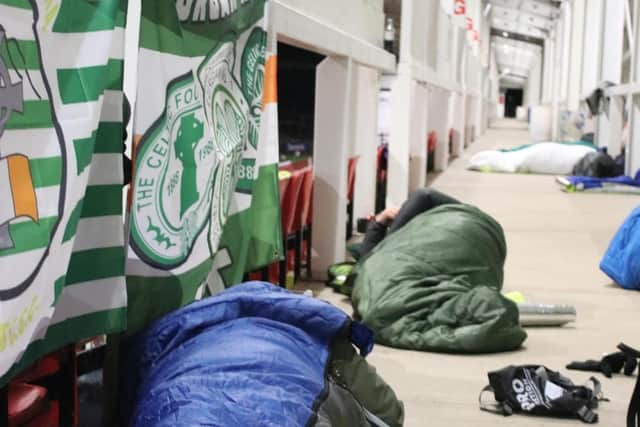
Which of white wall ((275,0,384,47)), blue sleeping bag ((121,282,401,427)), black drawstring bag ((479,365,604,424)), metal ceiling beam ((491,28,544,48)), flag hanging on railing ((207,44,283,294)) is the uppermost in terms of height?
metal ceiling beam ((491,28,544,48))

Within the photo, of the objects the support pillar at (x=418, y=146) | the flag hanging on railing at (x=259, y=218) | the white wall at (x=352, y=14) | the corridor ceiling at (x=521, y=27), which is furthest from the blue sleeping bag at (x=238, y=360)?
the corridor ceiling at (x=521, y=27)

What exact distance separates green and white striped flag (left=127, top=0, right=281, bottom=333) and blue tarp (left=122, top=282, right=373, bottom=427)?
195mm

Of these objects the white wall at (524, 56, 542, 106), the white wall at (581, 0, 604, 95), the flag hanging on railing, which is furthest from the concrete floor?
the white wall at (524, 56, 542, 106)

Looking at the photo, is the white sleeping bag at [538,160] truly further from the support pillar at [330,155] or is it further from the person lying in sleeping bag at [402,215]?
the person lying in sleeping bag at [402,215]

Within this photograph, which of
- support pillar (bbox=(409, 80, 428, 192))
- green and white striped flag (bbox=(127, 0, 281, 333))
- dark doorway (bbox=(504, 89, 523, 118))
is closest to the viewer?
green and white striped flag (bbox=(127, 0, 281, 333))

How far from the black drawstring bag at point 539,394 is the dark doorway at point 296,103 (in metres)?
3.86

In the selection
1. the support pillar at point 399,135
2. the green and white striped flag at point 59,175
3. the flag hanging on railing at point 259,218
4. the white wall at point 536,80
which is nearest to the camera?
the green and white striped flag at point 59,175

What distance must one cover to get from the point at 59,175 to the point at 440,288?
2.82 metres

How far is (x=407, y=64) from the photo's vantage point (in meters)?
9.27

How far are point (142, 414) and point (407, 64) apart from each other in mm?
7310

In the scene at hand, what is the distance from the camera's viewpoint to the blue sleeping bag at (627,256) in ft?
19.7

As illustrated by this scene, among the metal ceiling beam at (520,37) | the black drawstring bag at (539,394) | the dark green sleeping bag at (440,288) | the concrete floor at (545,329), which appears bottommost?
the concrete floor at (545,329)

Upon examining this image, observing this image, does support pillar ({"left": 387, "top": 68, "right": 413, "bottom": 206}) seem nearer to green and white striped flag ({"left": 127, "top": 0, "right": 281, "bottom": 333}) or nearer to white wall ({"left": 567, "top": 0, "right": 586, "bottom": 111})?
green and white striped flag ({"left": 127, "top": 0, "right": 281, "bottom": 333})

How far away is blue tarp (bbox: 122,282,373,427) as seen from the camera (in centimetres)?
219
